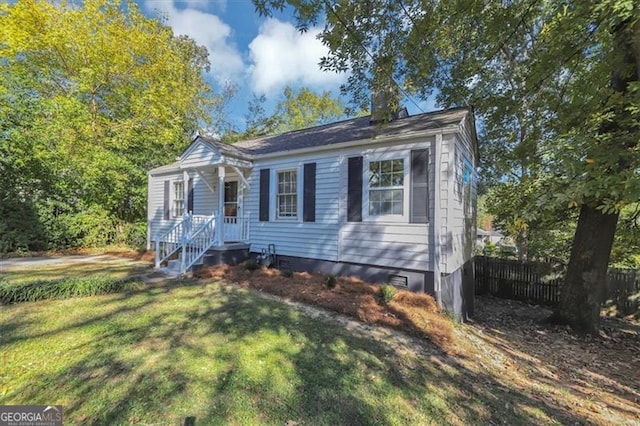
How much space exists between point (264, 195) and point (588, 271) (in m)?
8.30

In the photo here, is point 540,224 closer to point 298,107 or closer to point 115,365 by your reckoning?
point 115,365

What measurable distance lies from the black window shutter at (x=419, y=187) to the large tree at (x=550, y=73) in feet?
4.85

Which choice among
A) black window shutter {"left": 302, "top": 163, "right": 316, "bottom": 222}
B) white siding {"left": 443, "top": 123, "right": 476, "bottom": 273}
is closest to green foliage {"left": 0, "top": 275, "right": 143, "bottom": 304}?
black window shutter {"left": 302, "top": 163, "right": 316, "bottom": 222}

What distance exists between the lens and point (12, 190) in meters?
11.7

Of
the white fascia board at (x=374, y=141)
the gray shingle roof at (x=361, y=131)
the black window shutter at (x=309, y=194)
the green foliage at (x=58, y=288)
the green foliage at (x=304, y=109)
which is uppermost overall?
the green foliage at (x=304, y=109)

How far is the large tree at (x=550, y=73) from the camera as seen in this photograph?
15.1ft

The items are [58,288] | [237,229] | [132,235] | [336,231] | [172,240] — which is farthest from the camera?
[132,235]

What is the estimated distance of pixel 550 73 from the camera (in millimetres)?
6227

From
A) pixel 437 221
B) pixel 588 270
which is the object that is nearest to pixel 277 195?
pixel 437 221

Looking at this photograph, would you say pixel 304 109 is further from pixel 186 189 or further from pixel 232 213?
pixel 232 213

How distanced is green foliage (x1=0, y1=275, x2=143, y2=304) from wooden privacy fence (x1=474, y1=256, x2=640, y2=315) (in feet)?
38.4

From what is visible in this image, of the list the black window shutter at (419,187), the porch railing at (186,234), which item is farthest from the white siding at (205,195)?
the black window shutter at (419,187)

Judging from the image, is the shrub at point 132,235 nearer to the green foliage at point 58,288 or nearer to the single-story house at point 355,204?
the single-story house at point 355,204

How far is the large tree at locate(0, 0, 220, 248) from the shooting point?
11930mm
